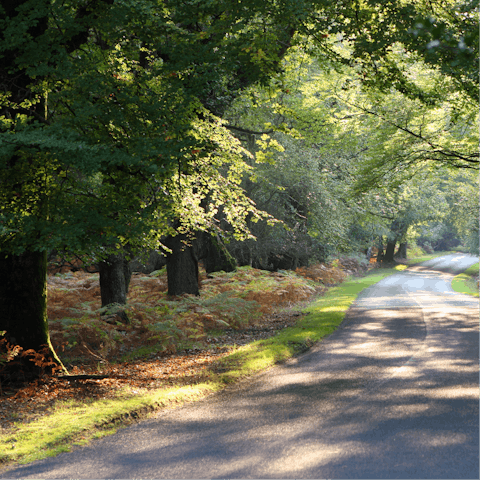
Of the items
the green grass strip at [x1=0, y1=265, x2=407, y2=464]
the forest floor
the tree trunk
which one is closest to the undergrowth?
the forest floor

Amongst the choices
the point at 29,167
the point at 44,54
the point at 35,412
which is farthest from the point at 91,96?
the point at 35,412

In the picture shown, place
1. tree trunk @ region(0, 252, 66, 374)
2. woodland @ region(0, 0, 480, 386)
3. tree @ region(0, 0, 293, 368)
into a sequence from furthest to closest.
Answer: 1. tree trunk @ region(0, 252, 66, 374)
2. woodland @ region(0, 0, 480, 386)
3. tree @ region(0, 0, 293, 368)

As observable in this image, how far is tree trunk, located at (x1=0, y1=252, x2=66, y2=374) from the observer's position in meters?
8.61

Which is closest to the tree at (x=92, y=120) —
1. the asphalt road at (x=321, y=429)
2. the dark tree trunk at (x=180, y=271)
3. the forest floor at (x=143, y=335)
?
the forest floor at (x=143, y=335)

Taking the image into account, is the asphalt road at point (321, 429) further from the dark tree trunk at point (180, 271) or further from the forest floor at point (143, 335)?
the dark tree trunk at point (180, 271)

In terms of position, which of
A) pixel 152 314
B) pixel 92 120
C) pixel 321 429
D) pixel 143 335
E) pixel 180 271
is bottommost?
pixel 321 429

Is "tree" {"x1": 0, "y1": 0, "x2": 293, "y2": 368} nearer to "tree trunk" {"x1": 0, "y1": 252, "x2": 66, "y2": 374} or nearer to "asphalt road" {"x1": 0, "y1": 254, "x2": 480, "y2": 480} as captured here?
"tree trunk" {"x1": 0, "y1": 252, "x2": 66, "y2": 374}

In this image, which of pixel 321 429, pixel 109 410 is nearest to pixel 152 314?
pixel 109 410

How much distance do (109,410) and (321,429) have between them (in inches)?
120

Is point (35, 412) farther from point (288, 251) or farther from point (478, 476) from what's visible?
point (288, 251)

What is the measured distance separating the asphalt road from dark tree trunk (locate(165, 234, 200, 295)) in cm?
703

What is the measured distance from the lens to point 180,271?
1630 centimetres

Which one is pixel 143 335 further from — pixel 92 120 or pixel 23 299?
pixel 92 120

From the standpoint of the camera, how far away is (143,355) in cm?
1168
